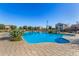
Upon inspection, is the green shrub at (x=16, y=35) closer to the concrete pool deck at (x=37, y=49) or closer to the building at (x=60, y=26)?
the concrete pool deck at (x=37, y=49)

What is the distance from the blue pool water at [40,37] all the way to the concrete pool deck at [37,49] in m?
0.10

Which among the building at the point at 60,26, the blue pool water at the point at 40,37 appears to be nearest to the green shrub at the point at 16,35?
the blue pool water at the point at 40,37

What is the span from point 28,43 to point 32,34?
244 millimetres

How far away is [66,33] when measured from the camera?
19.6 feet

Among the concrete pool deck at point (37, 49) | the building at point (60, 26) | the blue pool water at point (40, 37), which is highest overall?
the building at point (60, 26)

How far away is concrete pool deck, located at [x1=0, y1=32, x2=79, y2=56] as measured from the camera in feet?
19.0

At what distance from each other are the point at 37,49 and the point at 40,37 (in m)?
0.32

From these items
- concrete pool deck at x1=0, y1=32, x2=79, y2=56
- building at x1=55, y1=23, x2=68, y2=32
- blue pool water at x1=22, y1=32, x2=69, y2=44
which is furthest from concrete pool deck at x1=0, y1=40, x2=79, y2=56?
building at x1=55, y1=23, x2=68, y2=32

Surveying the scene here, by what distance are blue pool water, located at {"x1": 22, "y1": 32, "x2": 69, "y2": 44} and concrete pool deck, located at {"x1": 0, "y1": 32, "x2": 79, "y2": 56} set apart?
101 mm

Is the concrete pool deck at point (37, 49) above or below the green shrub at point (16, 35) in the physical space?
below

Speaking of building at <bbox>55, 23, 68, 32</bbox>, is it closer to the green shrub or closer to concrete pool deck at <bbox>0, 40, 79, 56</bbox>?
concrete pool deck at <bbox>0, 40, 79, 56</bbox>

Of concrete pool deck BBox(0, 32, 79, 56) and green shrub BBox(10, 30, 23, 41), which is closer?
concrete pool deck BBox(0, 32, 79, 56)

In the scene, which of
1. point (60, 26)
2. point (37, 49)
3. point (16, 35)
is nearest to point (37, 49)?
point (37, 49)

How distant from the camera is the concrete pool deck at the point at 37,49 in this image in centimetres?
579
